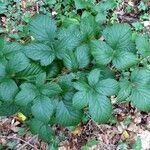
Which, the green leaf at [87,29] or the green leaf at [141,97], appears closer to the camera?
the green leaf at [141,97]

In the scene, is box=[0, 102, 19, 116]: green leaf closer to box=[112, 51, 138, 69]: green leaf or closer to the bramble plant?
the bramble plant

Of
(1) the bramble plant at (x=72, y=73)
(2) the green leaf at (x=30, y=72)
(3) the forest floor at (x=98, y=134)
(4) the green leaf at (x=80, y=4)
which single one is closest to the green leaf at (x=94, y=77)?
(1) the bramble plant at (x=72, y=73)

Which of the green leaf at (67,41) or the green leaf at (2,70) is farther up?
the green leaf at (67,41)

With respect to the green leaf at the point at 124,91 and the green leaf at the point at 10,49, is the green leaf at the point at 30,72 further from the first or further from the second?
the green leaf at the point at 124,91

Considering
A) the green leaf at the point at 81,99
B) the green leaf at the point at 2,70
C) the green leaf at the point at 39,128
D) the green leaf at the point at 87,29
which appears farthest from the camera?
the green leaf at the point at 39,128

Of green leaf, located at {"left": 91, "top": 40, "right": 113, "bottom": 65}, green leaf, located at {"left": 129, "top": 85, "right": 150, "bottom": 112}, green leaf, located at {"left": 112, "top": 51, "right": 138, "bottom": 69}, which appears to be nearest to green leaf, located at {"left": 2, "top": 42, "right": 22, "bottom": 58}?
green leaf, located at {"left": 91, "top": 40, "right": 113, "bottom": 65}

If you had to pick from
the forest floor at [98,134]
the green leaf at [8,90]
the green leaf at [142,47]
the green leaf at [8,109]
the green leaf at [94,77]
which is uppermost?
the green leaf at [142,47]

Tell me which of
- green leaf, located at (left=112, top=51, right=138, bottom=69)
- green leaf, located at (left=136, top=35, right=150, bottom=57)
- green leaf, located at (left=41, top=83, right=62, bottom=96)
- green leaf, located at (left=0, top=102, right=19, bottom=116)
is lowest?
green leaf, located at (left=0, top=102, right=19, bottom=116)
